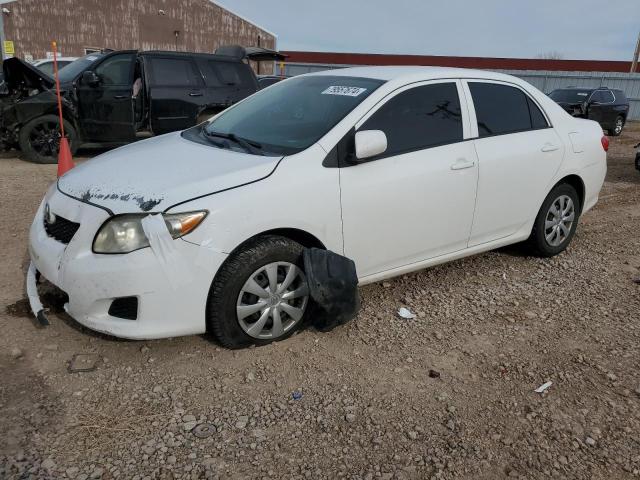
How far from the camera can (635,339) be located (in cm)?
365

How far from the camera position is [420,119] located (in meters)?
3.84

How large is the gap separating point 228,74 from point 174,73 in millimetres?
1047

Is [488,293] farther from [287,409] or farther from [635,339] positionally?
[287,409]

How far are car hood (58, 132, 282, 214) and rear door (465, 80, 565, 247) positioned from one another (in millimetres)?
1813

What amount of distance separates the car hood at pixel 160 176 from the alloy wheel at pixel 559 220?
2878mm

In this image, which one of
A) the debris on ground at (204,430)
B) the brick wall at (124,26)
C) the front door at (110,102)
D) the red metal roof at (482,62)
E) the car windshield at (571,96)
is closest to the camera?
the debris on ground at (204,430)

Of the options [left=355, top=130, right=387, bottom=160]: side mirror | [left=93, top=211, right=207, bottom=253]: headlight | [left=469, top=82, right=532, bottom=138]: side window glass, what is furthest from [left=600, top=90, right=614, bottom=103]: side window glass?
[left=93, top=211, right=207, bottom=253]: headlight

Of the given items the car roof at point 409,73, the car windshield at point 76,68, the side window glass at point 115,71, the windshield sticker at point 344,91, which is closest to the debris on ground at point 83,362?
the windshield sticker at point 344,91

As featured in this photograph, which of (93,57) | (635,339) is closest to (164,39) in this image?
(93,57)

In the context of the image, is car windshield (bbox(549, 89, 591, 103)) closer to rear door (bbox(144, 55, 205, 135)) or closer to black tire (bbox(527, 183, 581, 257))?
rear door (bbox(144, 55, 205, 135))

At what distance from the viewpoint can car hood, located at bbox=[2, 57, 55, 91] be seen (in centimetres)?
812

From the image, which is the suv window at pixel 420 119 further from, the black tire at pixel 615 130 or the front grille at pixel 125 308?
the black tire at pixel 615 130

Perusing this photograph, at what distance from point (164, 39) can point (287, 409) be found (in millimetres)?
32836

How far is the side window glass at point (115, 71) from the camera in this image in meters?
8.99
